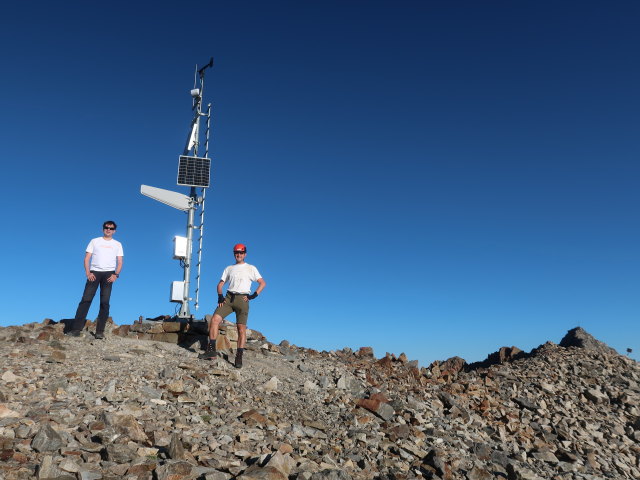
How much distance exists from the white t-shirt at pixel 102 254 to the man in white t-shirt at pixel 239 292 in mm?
3092

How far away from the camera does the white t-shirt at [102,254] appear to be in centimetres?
1315

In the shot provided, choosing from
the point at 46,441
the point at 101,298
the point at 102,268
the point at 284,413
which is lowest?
the point at 46,441

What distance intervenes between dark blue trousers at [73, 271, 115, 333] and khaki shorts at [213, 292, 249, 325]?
320 centimetres

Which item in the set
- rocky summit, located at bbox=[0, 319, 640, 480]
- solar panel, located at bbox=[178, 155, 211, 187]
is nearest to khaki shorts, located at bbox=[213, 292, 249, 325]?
rocky summit, located at bbox=[0, 319, 640, 480]

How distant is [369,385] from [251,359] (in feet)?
11.0

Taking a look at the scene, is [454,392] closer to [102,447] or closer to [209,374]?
[209,374]

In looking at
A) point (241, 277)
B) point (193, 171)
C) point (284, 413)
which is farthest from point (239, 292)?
point (193, 171)

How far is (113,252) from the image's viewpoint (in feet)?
43.7

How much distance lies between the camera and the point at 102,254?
13156 millimetres

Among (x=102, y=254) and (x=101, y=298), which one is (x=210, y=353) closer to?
(x=101, y=298)

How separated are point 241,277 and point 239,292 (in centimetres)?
38

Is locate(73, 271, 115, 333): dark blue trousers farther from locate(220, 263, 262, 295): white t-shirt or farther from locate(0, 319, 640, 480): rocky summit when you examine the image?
locate(220, 263, 262, 295): white t-shirt

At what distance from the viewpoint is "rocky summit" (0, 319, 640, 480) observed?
7.43 metres

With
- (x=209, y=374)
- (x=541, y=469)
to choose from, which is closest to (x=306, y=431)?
(x=209, y=374)
